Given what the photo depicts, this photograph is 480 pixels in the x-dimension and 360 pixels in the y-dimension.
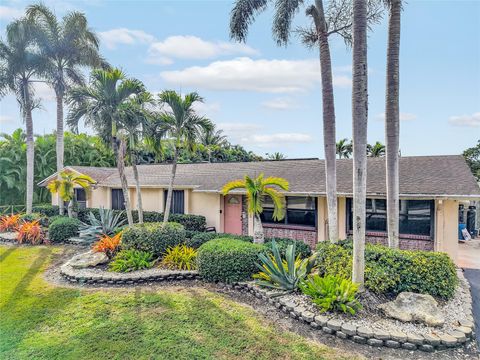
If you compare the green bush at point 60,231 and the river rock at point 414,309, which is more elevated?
the green bush at point 60,231

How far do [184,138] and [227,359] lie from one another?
29.6ft

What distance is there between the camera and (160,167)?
74.9 ft

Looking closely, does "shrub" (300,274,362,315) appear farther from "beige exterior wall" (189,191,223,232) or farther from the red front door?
"beige exterior wall" (189,191,223,232)

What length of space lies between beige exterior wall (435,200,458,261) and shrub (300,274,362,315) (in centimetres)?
543

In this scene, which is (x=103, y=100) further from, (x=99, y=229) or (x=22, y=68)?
(x=22, y=68)

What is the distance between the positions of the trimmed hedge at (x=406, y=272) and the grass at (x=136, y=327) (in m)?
2.68

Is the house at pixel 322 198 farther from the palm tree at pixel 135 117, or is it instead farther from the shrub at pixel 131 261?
the shrub at pixel 131 261

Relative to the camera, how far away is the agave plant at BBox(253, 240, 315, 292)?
8656 mm

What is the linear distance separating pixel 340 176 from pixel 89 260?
10.5m

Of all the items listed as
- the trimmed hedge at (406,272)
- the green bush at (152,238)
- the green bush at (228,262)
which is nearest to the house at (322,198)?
the trimmed hedge at (406,272)

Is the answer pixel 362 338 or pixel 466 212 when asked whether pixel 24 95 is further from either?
pixel 466 212

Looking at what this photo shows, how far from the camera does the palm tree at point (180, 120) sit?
41.0 feet

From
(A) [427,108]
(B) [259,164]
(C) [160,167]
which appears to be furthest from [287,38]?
(C) [160,167]

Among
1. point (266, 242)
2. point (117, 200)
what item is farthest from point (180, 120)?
point (117, 200)
